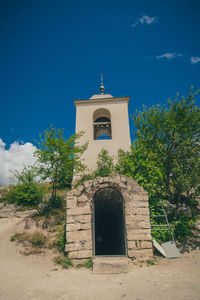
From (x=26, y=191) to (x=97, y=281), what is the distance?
33.6ft

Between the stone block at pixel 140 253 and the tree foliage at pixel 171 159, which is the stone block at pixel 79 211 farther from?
the tree foliage at pixel 171 159

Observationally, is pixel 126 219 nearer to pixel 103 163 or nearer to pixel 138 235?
pixel 138 235

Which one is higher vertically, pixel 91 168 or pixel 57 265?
pixel 91 168

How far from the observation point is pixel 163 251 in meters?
7.21

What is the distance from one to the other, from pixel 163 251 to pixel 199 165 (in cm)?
446

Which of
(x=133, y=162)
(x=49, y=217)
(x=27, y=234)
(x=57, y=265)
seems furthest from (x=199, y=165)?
(x=27, y=234)

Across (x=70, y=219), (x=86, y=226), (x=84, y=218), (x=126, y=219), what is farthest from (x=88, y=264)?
(x=126, y=219)

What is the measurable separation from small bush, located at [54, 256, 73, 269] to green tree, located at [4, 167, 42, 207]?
739 cm

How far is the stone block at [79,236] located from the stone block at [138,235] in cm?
151

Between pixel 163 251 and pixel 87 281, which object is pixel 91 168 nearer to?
pixel 163 251

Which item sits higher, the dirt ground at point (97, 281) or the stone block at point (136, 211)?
the stone block at point (136, 211)

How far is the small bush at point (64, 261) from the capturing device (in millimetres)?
6457

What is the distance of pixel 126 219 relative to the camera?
23.2ft

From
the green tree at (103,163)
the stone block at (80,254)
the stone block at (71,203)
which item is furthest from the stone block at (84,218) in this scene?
the green tree at (103,163)
